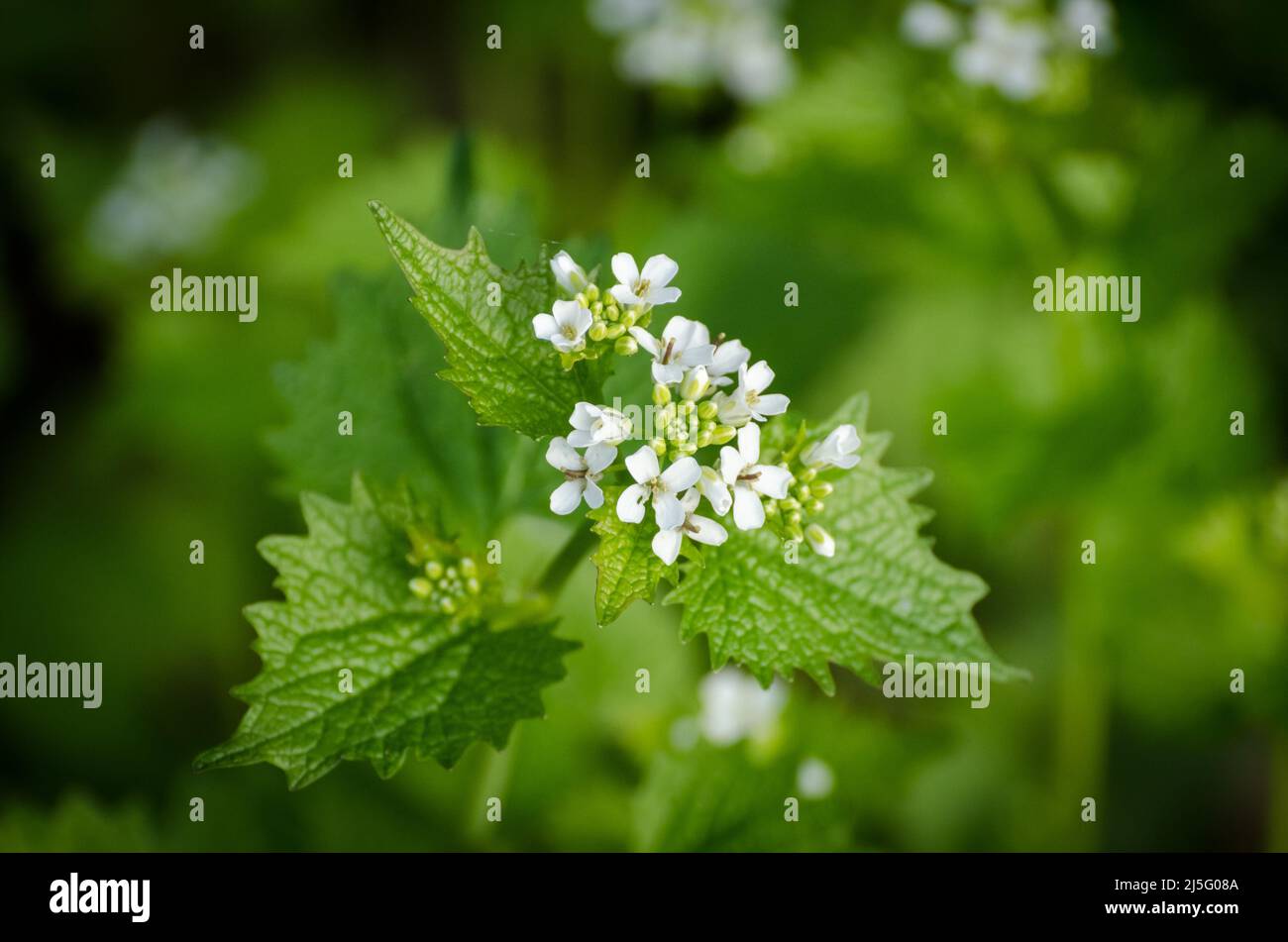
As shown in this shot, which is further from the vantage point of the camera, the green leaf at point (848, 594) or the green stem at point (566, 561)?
the green stem at point (566, 561)

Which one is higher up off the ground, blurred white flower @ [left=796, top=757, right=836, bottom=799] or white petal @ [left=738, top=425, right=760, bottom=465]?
white petal @ [left=738, top=425, right=760, bottom=465]

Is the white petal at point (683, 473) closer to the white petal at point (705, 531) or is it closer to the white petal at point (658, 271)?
the white petal at point (705, 531)

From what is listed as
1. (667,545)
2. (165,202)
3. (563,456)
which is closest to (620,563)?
(667,545)

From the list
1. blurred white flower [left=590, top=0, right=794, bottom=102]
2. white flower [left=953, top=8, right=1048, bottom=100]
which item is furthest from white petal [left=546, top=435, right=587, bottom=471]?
blurred white flower [left=590, top=0, right=794, bottom=102]

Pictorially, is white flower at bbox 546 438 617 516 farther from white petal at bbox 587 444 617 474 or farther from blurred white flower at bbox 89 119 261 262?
blurred white flower at bbox 89 119 261 262

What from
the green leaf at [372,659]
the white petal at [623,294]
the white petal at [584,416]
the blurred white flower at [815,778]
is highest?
the white petal at [623,294]

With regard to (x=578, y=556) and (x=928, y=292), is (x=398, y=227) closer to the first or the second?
(x=578, y=556)

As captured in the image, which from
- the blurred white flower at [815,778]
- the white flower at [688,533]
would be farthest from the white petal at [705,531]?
the blurred white flower at [815,778]
